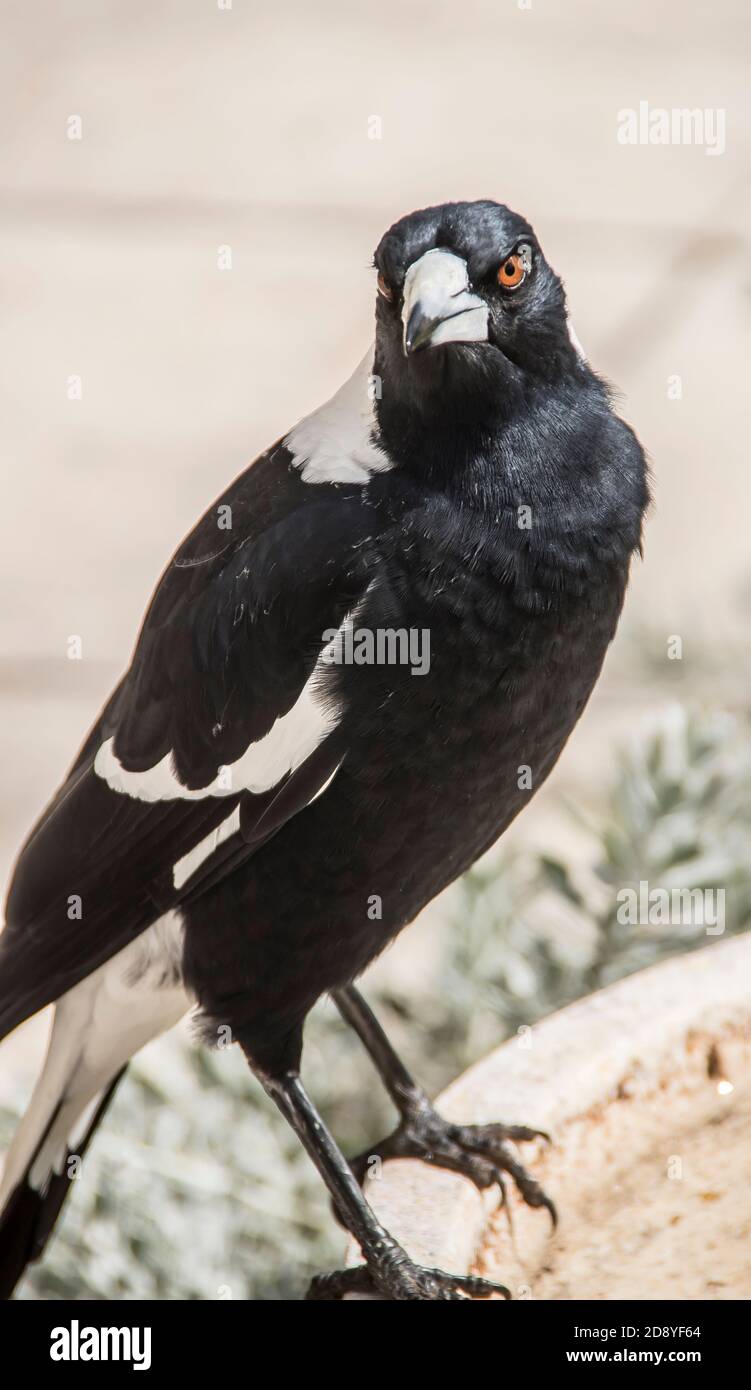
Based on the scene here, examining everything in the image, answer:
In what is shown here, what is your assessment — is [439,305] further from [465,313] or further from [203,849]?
[203,849]

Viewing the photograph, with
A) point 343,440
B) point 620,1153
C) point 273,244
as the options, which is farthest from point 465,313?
point 273,244

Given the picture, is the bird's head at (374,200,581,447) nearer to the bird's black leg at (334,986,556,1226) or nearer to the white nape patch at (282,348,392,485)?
the white nape patch at (282,348,392,485)

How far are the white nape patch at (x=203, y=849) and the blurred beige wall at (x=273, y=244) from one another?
170 cm

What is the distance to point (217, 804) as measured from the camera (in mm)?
1305

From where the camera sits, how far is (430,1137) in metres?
1.43

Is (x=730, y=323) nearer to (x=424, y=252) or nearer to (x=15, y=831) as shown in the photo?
(x=15, y=831)

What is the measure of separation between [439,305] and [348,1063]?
0.94 metres

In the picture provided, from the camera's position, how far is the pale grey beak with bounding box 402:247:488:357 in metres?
1.15

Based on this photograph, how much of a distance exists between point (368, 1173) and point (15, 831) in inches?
64.4

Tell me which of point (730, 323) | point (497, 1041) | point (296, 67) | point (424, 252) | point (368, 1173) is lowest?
point (368, 1173)

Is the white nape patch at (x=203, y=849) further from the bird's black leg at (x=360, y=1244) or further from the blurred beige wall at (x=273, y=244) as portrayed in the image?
the blurred beige wall at (x=273, y=244)

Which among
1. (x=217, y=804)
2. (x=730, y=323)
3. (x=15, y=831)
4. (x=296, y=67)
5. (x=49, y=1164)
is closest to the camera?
(x=217, y=804)

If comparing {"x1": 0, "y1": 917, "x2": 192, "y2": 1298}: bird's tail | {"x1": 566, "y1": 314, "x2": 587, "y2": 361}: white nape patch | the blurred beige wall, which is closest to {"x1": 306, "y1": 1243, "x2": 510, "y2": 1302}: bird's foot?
{"x1": 0, "y1": 917, "x2": 192, "y2": 1298}: bird's tail
